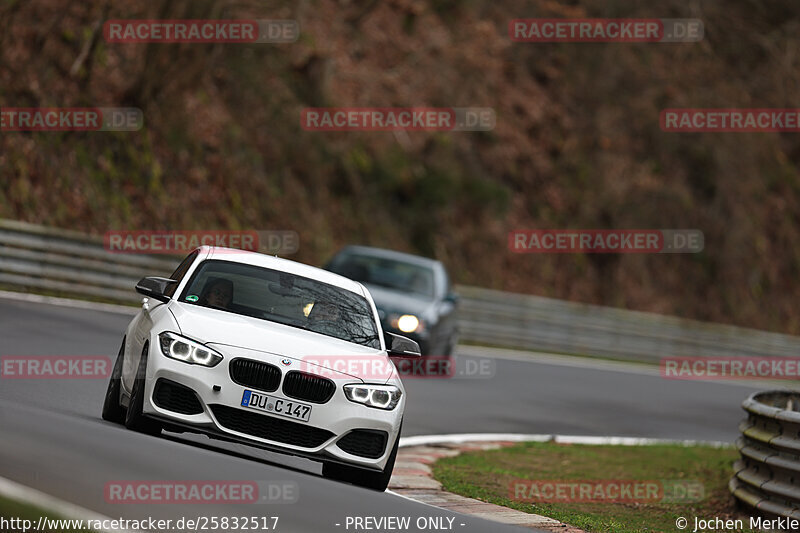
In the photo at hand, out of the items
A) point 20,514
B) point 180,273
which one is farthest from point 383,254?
point 20,514

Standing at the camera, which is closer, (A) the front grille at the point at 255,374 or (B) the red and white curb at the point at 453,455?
(A) the front grille at the point at 255,374

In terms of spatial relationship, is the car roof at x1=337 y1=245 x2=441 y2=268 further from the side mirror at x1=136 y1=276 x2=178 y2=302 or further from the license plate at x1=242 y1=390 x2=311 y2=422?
the license plate at x1=242 y1=390 x2=311 y2=422

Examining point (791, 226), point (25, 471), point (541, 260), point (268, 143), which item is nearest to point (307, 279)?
point (25, 471)

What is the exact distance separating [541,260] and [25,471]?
1305 inches

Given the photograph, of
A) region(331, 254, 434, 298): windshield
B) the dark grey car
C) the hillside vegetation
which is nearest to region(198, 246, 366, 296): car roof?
the dark grey car

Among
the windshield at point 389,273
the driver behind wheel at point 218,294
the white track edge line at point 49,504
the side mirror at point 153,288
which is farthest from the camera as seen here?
the windshield at point 389,273

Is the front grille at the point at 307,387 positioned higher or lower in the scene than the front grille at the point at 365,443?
higher

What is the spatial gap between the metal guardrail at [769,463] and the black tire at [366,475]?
3.10 m

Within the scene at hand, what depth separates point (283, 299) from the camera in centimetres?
1051

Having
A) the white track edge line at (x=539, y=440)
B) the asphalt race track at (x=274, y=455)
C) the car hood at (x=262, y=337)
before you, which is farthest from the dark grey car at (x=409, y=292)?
the car hood at (x=262, y=337)

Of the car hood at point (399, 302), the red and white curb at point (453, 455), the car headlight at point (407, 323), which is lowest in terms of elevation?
the red and white curb at point (453, 455)

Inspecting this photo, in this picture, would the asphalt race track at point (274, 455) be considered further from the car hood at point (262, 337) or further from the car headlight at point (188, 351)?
the car hood at point (262, 337)

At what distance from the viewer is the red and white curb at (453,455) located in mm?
9625

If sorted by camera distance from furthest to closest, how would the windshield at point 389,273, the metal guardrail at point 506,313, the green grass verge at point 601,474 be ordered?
the metal guardrail at point 506,313 < the windshield at point 389,273 < the green grass verge at point 601,474
